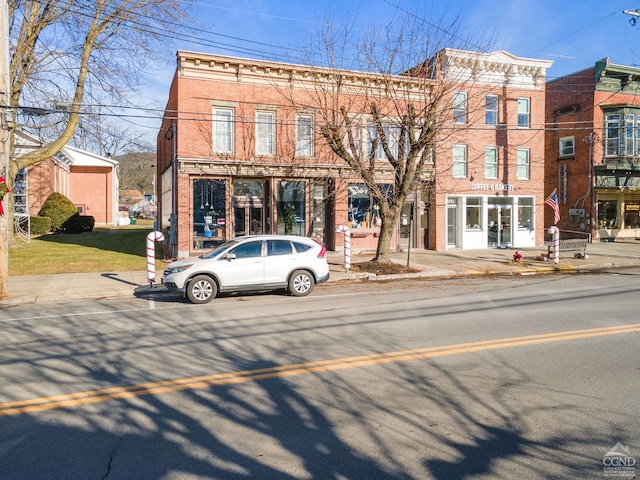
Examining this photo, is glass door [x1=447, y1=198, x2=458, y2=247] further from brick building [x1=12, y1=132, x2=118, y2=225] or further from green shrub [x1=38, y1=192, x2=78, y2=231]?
brick building [x1=12, y1=132, x2=118, y2=225]

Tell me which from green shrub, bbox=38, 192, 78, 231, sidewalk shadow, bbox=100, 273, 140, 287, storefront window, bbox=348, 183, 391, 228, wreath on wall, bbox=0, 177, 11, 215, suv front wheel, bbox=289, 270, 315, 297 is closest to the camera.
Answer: wreath on wall, bbox=0, 177, 11, 215

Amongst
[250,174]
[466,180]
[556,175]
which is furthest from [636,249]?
[250,174]

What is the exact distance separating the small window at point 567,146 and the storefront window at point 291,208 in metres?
18.1

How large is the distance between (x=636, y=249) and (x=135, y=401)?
89.9 ft

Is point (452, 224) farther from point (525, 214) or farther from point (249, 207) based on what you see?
point (249, 207)

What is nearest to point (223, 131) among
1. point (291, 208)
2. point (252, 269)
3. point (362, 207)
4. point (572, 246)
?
point (291, 208)

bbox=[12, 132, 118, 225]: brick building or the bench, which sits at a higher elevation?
bbox=[12, 132, 118, 225]: brick building

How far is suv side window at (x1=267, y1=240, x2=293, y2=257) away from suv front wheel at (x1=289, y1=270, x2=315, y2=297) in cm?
60

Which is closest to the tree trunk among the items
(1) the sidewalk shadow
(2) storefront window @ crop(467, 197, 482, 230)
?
(1) the sidewalk shadow

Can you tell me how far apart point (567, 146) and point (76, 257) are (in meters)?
27.7

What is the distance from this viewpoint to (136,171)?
85375 millimetres

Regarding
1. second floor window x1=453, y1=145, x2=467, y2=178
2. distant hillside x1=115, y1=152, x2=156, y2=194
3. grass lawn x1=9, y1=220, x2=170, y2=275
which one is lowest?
grass lawn x1=9, y1=220, x2=170, y2=275

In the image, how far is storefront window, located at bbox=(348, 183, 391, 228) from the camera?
2296cm

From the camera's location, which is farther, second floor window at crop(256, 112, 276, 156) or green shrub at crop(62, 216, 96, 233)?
green shrub at crop(62, 216, 96, 233)
